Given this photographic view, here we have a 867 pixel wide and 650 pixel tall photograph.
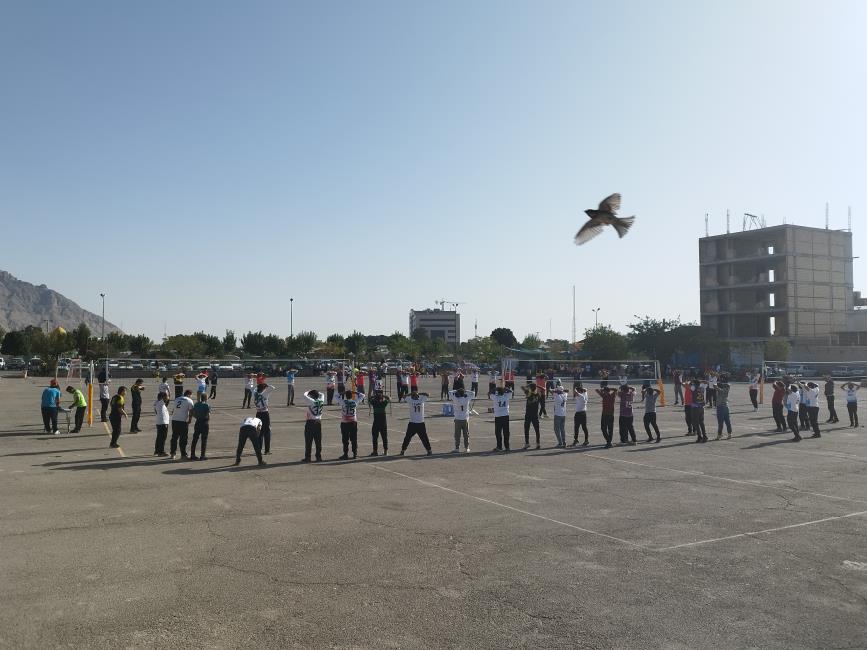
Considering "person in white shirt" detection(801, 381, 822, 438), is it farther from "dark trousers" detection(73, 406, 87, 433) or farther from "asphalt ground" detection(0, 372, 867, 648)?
"dark trousers" detection(73, 406, 87, 433)

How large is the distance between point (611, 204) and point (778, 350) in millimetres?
70310

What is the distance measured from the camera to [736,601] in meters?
7.30

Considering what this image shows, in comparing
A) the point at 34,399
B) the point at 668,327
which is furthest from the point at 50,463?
the point at 668,327

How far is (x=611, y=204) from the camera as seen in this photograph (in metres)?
11.8

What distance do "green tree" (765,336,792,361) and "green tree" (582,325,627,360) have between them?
613 inches

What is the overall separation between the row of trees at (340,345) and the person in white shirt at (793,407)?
40.5m

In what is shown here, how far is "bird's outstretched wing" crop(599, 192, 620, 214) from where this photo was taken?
38.3 ft

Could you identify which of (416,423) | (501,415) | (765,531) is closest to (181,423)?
(416,423)

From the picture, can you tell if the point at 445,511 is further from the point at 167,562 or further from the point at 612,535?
the point at 167,562

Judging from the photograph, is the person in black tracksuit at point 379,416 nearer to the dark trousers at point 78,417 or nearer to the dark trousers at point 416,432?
the dark trousers at point 416,432

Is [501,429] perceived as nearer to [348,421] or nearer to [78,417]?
[348,421]

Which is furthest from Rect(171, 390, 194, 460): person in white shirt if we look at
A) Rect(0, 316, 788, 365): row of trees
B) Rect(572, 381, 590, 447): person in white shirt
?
Rect(0, 316, 788, 365): row of trees

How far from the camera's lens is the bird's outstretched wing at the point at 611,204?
11688 millimetres

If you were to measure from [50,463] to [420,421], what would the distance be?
8920mm
